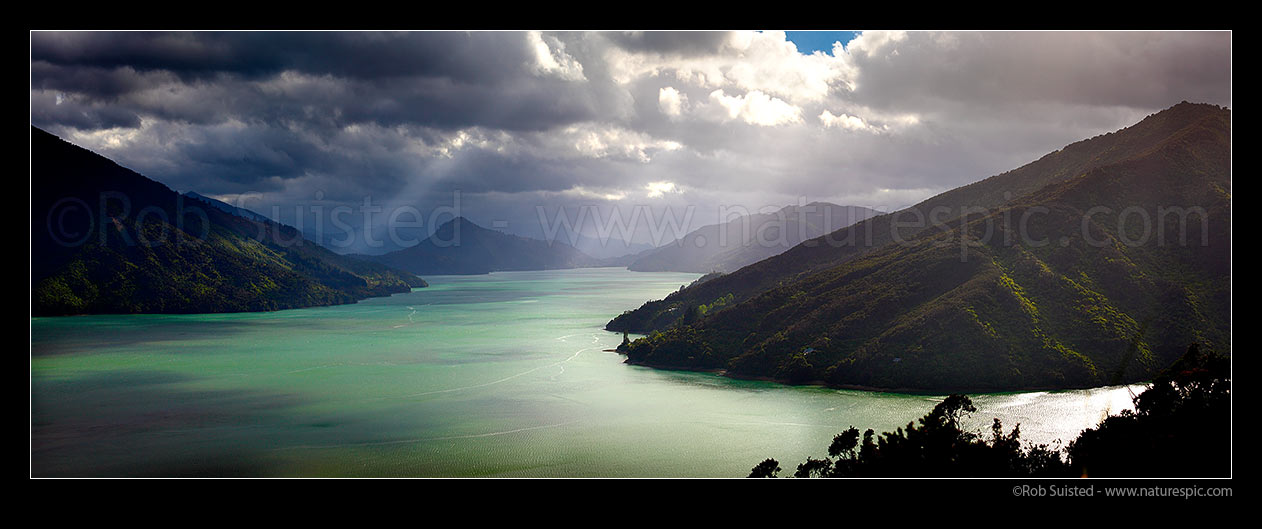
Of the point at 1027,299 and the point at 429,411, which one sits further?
the point at 1027,299

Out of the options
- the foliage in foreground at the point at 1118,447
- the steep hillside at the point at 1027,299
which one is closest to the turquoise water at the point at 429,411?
A: the steep hillside at the point at 1027,299

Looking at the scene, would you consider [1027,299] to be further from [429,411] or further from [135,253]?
[135,253]

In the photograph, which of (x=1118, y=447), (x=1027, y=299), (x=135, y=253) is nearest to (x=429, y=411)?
(x=1118, y=447)

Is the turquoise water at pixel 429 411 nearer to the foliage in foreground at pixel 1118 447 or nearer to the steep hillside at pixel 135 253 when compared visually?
the foliage in foreground at pixel 1118 447

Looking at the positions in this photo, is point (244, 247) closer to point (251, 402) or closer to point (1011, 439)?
point (251, 402)
